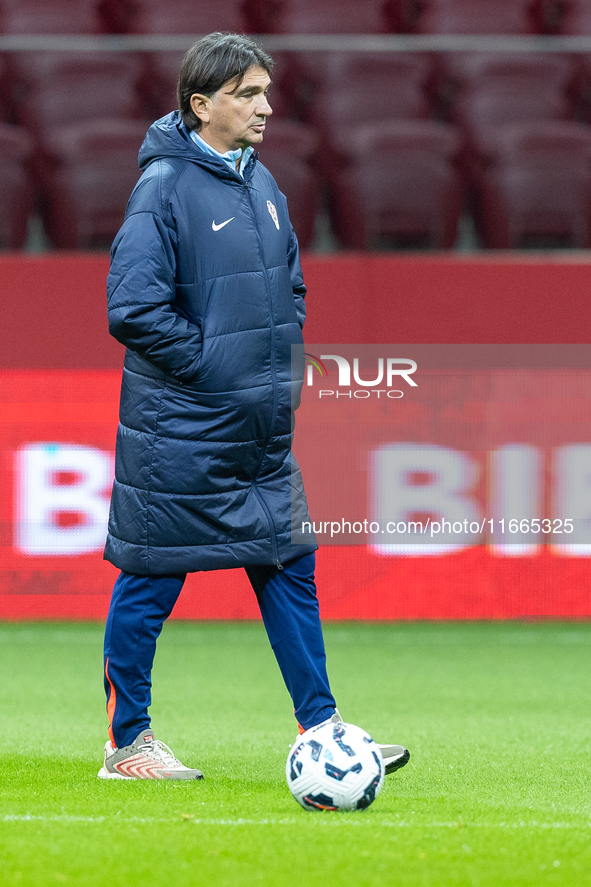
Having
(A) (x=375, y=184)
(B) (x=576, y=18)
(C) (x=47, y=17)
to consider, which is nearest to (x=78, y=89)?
(C) (x=47, y=17)

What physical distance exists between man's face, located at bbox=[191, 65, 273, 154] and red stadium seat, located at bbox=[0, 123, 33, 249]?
3593 millimetres

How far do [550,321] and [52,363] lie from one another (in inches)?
89.3

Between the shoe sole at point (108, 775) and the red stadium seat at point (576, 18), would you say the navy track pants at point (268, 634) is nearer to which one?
the shoe sole at point (108, 775)

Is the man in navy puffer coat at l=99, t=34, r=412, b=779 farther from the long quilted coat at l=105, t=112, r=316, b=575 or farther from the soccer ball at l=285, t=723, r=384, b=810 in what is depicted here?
the soccer ball at l=285, t=723, r=384, b=810

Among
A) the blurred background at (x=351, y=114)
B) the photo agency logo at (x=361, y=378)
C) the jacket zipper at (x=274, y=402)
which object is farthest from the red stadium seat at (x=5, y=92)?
the jacket zipper at (x=274, y=402)

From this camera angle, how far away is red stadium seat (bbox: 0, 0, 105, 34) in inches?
293

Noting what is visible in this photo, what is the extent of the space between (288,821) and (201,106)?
5.09 ft

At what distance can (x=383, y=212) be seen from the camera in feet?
20.8

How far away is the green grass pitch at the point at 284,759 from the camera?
2199 millimetres

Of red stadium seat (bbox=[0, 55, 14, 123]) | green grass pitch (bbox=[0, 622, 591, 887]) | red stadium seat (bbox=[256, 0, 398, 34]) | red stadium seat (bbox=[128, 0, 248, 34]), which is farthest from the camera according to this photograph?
red stadium seat (bbox=[256, 0, 398, 34])

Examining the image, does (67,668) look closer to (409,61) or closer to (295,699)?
(295,699)

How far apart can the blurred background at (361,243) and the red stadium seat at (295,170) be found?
1 cm

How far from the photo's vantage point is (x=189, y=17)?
7.48m

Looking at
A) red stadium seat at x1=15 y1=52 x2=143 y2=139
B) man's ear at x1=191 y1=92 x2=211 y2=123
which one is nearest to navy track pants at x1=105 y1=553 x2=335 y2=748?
man's ear at x1=191 y1=92 x2=211 y2=123
